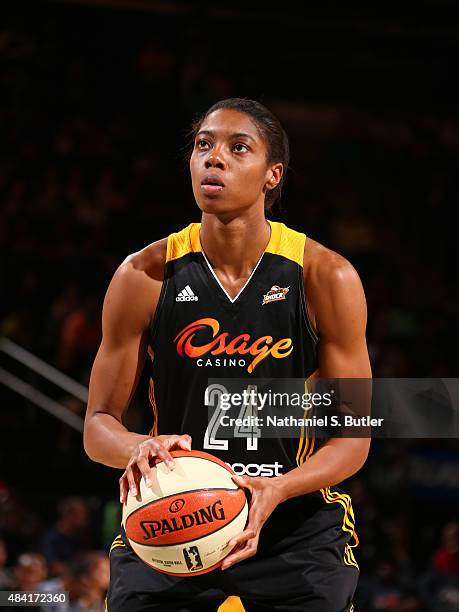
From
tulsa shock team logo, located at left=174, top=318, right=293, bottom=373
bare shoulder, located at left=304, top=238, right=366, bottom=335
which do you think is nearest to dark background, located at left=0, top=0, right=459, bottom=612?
tulsa shock team logo, located at left=174, top=318, right=293, bottom=373

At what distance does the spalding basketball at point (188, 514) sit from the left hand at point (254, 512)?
1.0 inches

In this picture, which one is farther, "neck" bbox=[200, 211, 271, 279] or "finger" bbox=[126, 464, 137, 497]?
"neck" bbox=[200, 211, 271, 279]

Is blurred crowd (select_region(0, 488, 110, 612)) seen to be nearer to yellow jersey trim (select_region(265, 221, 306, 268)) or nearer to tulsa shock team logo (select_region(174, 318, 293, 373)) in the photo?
tulsa shock team logo (select_region(174, 318, 293, 373))

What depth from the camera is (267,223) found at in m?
3.81

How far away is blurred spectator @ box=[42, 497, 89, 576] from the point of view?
7055mm

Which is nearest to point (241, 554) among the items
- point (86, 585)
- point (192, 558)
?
point (192, 558)

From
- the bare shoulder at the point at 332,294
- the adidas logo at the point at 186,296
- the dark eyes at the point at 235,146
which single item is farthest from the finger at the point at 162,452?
the dark eyes at the point at 235,146

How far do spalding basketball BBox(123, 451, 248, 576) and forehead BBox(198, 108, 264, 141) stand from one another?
1.15 m

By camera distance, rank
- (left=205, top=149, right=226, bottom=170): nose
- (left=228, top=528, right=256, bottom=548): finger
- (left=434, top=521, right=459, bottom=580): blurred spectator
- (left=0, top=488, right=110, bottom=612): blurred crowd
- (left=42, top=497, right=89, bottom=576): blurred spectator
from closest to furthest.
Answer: (left=228, top=528, right=256, bottom=548): finger, (left=205, top=149, right=226, bottom=170): nose, (left=0, top=488, right=110, bottom=612): blurred crowd, (left=42, top=497, right=89, bottom=576): blurred spectator, (left=434, top=521, right=459, bottom=580): blurred spectator

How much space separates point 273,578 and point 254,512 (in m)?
0.41

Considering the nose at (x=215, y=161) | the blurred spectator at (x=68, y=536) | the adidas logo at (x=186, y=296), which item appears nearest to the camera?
the nose at (x=215, y=161)

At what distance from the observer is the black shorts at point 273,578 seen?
3.31 meters

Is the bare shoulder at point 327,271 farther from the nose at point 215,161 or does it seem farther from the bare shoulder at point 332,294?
the nose at point 215,161

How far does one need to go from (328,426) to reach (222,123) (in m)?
1.13
